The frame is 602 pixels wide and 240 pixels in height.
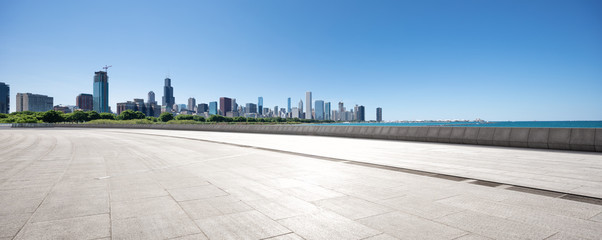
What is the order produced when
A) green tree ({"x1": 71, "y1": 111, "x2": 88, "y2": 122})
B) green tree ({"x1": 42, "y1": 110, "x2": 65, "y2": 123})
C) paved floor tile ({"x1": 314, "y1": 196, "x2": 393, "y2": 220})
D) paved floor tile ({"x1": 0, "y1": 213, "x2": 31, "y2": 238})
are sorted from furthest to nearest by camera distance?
green tree ({"x1": 71, "y1": 111, "x2": 88, "y2": 122}), green tree ({"x1": 42, "y1": 110, "x2": 65, "y2": 123}), paved floor tile ({"x1": 314, "y1": 196, "x2": 393, "y2": 220}), paved floor tile ({"x1": 0, "y1": 213, "x2": 31, "y2": 238})

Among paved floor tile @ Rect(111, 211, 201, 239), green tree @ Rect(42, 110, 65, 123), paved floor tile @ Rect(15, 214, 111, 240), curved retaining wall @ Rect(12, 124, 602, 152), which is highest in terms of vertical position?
green tree @ Rect(42, 110, 65, 123)

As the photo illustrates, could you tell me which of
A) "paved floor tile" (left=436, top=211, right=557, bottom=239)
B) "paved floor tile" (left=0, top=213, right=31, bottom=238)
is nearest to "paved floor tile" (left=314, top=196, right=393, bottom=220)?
"paved floor tile" (left=436, top=211, right=557, bottom=239)

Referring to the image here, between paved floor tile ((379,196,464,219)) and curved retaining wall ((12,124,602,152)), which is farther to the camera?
curved retaining wall ((12,124,602,152))

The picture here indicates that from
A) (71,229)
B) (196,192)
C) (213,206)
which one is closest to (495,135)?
(196,192)

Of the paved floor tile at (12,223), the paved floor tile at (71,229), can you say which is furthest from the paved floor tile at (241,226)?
the paved floor tile at (12,223)

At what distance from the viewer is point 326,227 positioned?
13.1ft

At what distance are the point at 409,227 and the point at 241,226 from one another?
2.21 meters

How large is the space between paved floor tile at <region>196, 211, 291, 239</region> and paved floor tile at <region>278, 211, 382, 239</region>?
0.21 meters

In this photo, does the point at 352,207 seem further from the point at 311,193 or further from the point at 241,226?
the point at 241,226

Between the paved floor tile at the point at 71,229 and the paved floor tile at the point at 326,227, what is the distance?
7.65 feet

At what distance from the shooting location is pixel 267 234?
376 cm

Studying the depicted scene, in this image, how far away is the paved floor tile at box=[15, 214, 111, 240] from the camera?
370 centimetres

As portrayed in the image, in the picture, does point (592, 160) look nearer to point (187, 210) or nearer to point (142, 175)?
point (187, 210)

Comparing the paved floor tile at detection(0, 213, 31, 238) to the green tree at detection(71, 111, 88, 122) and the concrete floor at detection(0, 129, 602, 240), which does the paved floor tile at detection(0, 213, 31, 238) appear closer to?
the concrete floor at detection(0, 129, 602, 240)
